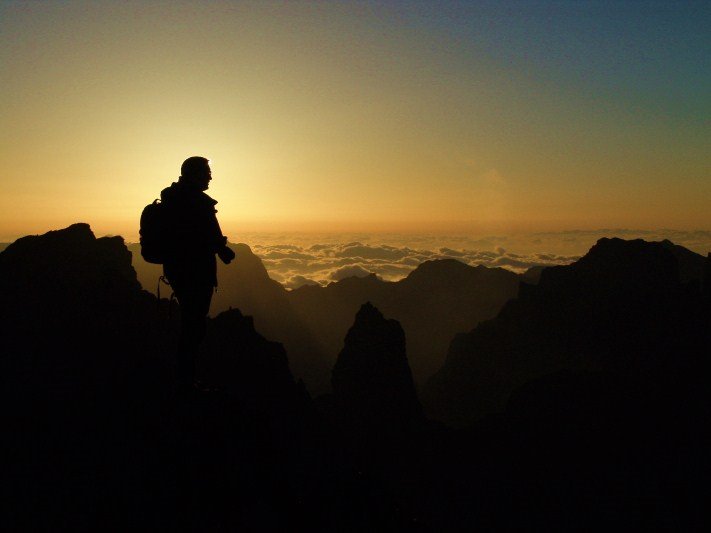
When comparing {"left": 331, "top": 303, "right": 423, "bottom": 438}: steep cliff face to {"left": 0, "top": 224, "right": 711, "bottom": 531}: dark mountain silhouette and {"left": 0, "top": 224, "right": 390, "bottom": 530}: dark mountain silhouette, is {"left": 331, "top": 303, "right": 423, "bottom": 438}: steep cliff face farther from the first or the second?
{"left": 0, "top": 224, "right": 390, "bottom": 530}: dark mountain silhouette

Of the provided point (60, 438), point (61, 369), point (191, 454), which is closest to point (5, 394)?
point (61, 369)

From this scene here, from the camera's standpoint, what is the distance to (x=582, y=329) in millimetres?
93688

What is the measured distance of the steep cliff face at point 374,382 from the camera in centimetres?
6662

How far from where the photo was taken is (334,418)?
2744 inches

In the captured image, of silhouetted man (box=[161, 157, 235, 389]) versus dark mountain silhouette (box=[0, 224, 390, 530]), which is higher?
silhouetted man (box=[161, 157, 235, 389])

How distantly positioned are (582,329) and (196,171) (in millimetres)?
101933

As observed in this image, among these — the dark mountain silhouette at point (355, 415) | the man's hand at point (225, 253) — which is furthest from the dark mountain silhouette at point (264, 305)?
the man's hand at point (225, 253)

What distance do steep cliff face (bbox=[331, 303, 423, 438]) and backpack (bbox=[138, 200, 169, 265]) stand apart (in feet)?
208

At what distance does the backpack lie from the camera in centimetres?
740

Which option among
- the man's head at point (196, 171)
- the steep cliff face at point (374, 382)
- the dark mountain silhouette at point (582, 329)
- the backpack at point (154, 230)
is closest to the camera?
the backpack at point (154, 230)

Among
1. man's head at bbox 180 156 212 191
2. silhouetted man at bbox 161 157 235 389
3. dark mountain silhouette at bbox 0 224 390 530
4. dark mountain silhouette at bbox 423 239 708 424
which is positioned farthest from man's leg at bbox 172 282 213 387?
dark mountain silhouette at bbox 423 239 708 424

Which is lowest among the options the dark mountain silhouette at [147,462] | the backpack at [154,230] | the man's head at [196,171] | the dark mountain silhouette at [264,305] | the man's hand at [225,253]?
the dark mountain silhouette at [264,305]

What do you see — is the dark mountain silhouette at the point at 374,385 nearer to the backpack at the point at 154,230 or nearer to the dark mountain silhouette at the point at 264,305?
the backpack at the point at 154,230

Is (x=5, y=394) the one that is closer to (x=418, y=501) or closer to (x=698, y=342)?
(x=418, y=501)
